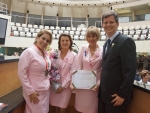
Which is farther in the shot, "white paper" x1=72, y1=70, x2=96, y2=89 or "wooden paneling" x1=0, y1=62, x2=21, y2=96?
"wooden paneling" x1=0, y1=62, x2=21, y2=96

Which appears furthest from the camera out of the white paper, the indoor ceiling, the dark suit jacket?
the indoor ceiling

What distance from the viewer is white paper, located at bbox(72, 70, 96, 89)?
1.58 m

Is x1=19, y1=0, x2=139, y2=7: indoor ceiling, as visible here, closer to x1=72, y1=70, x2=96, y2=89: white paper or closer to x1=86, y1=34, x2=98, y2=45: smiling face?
x1=86, y1=34, x2=98, y2=45: smiling face

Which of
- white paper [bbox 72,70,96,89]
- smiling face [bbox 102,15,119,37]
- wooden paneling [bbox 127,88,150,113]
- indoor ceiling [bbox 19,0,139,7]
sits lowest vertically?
wooden paneling [bbox 127,88,150,113]

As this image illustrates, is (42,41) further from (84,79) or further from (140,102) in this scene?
(140,102)

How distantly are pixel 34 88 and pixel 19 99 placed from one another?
1.00 feet

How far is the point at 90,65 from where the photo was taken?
5.37 feet

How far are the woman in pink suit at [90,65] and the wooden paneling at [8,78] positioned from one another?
34.9 inches

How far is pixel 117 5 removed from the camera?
13.4 meters

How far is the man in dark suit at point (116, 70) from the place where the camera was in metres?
1.24

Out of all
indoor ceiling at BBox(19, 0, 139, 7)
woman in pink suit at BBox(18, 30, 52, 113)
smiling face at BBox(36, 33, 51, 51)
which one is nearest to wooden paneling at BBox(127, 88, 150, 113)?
woman in pink suit at BBox(18, 30, 52, 113)

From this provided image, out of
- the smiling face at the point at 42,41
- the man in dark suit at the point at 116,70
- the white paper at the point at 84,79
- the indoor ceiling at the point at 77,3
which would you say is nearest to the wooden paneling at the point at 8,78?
the smiling face at the point at 42,41

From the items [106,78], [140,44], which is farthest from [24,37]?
[106,78]

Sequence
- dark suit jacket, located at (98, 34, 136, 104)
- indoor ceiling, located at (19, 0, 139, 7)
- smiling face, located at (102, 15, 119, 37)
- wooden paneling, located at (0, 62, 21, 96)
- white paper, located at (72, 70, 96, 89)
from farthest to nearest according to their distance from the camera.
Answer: indoor ceiling, located at (19, 0, 139, 7)
wooden paneling, located at (0, 62, 21, 96)
white paper, located at (72, 70, 96, 89)
smiling face, located at (102, 15, 119, 37)
dark suit jacket, located at (98, 34, 136, 104)
